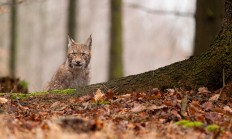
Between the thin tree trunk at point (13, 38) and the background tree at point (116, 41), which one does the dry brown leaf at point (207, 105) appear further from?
the thin tree trunk at point (13, 38)

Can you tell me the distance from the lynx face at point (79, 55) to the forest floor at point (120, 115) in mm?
3962

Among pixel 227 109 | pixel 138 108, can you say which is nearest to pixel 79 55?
pixel 138 108

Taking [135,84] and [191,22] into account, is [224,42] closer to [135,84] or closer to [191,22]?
[135,84]

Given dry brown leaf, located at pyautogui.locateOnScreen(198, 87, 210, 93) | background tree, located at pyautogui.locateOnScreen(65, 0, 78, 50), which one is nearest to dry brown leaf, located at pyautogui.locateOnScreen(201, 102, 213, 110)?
dry brown leaf, located at pyautogui.locateOnScreen(198, 87, 210, 93)

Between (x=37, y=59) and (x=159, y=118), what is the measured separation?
53.3 metres

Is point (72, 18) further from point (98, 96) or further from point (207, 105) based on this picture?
point (207, 105)

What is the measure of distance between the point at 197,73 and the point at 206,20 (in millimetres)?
7086

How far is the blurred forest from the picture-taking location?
595 inches

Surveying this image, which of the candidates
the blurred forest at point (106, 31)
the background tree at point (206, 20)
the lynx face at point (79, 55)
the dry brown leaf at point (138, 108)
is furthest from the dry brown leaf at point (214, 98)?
the background tree at point (206, 20)

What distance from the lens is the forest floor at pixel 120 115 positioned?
4.61m

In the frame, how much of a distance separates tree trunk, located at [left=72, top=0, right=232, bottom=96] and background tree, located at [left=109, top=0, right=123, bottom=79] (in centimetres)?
1258

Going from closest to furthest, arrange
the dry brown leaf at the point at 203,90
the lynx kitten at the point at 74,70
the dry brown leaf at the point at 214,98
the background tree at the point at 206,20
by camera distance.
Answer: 1. the dry brown leaf at the point at 214,98
2. the dry brown leaf at the point at 203,90
3. the lynx kitten at the point at 74,70
4. the background tree at the point at 206,20

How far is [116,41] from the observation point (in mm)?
20234

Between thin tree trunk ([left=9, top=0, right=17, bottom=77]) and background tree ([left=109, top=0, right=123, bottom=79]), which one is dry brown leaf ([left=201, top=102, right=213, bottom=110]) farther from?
thin tree trunk ([left=9, top=0, right=17, bottom=77])
